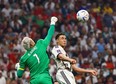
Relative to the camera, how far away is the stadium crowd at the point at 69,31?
64.8ft

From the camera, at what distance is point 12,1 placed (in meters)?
24.5

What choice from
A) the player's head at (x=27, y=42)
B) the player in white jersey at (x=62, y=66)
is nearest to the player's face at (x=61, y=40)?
the player in white jersey at (x=62, y=66)

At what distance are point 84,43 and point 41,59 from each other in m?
10.3

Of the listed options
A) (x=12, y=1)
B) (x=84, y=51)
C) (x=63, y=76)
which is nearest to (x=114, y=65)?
(x=84, y=51)

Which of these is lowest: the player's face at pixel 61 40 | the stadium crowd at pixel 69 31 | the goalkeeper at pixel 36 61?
the goalkeeper at pixel 36 61

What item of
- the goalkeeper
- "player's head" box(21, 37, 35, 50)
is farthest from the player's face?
"player's head" box(21, 37, 35, 50)

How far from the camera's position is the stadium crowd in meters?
19.8

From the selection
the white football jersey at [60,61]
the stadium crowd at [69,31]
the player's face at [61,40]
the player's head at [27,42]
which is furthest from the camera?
the stadium crowd at [69,31]

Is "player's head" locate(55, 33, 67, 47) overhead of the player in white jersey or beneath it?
overhead

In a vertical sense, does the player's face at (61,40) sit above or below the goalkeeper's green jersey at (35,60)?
above

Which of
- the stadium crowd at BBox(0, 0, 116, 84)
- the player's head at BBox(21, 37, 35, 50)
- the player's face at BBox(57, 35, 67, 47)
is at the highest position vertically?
the stadium crowd at BBox(0, 0, 116, 84)

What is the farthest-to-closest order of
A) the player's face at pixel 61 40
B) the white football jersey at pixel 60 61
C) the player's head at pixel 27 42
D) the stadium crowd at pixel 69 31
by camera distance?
the stadium crowd at pixel 69 31 < the player's face at pixel 61 40 < the white football jersey at pixel 60 61 < the player's head at pixel 27 42

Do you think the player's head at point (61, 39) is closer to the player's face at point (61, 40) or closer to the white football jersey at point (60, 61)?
the player's face at point (61, 40)

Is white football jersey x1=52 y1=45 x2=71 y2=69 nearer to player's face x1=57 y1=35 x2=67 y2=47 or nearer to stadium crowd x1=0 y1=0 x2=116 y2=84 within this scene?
player's face x1=57 y1=35 x2=67 y2=47
